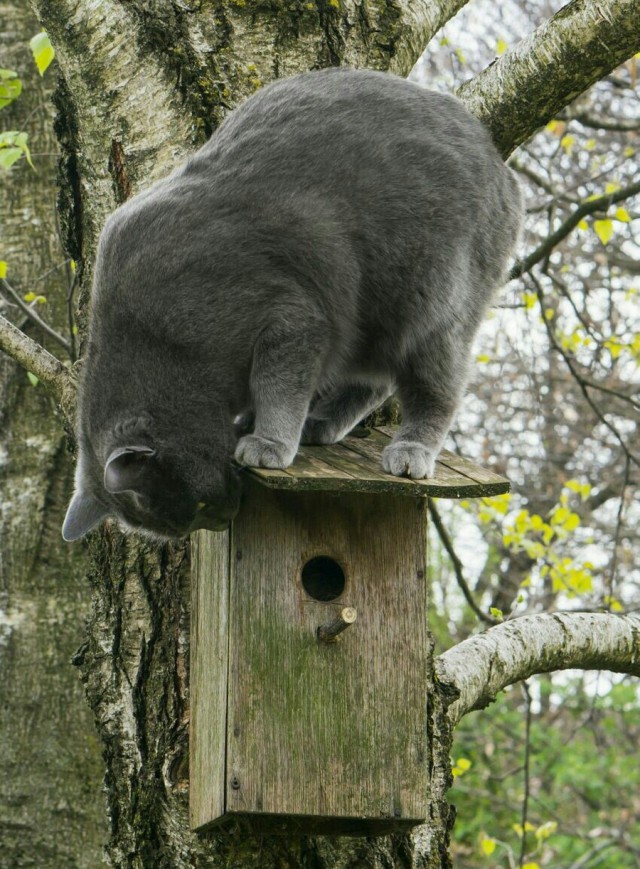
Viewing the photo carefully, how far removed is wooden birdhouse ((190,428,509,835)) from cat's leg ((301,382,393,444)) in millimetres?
322

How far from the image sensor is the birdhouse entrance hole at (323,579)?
262cm

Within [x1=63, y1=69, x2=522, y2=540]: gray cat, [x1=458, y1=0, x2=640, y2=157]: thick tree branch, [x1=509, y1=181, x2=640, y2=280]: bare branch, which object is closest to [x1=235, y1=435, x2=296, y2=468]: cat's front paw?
[x1=63, y1=69, x2=522, y2=540]: gray cat

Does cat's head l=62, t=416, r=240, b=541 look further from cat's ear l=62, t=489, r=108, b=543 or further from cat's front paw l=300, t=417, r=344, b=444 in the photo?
cat's front paw l=300, t=417, r=344, b=444

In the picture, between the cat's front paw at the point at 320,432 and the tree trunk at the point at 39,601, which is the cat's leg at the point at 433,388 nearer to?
the cat's front paw at the point at 320,432

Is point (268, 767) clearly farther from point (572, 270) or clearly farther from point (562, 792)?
point (562, 792)

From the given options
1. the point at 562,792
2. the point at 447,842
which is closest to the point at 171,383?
the point at 447,842

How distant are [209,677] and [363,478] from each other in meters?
0.58

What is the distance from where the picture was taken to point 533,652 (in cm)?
302

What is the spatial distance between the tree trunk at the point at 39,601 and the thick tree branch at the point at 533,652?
177 centimetres

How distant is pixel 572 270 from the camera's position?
23.1 ft

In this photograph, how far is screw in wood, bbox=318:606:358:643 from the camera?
7.62ft

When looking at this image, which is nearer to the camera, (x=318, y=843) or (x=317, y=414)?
(x=318, y=843)

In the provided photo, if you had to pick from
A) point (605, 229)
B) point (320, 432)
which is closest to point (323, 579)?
point (320, 432)

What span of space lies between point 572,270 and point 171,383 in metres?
4.91
